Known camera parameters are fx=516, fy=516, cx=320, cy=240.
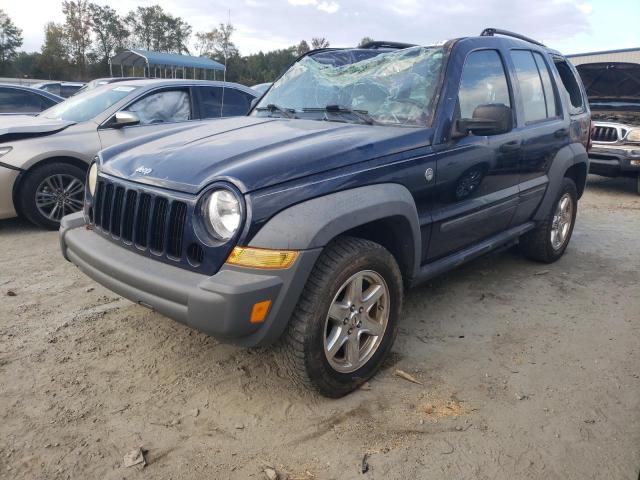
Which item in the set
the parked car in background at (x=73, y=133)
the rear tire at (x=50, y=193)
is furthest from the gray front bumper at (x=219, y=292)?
the rear tire at (x=50, y=193)

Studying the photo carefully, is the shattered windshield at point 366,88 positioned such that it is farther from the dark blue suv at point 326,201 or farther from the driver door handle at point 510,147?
the driver door handle at point 510,147

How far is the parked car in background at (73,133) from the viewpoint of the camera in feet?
17.0

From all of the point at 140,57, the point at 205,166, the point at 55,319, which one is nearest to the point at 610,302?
the point at 205,166

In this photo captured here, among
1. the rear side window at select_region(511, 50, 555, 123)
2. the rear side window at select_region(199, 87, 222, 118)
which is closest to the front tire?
the rear side window at select_region(511, 50, 555, 123)

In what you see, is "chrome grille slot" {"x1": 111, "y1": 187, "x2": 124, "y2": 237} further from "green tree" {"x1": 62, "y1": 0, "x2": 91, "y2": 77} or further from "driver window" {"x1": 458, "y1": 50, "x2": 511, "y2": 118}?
"green tree" {"x1": 62, "y1": 0, "x2": 91, "y2": 77}

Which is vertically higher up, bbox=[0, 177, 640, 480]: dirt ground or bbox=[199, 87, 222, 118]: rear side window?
bbox=[199, 87, 222, 118]: rear side window

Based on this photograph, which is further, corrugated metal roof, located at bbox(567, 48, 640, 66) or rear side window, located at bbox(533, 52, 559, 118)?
corrugated metal roof, located at bbox(567, 48, 640, 66)

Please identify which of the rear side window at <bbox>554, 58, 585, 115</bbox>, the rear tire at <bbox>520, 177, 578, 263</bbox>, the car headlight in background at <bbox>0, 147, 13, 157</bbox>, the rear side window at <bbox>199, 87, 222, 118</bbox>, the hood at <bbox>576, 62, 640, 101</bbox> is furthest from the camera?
the hood at <bbox>576, 62, 640, 101</bbox>

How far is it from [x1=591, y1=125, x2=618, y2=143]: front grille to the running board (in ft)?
16.7

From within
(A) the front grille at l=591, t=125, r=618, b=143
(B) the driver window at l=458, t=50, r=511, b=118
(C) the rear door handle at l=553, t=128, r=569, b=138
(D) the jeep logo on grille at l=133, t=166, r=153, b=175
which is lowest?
(D) the jeep logo on grille at l=133, t=166, r=153, b=175

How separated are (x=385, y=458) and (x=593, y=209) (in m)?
6.32

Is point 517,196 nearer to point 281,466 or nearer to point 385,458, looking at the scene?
point 385,458

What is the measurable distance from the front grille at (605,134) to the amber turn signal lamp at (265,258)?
7.60 meters

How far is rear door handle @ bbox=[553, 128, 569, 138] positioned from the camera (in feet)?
13.8
